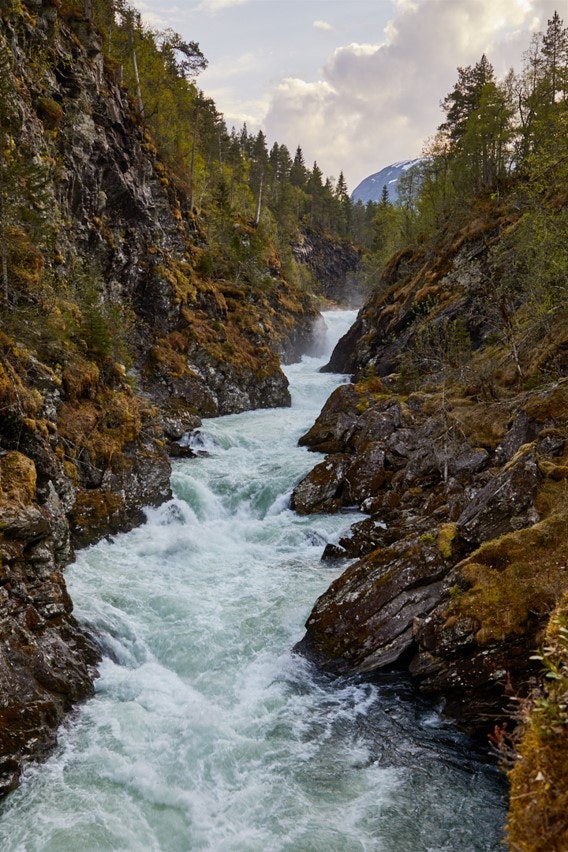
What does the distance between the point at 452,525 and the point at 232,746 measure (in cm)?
731

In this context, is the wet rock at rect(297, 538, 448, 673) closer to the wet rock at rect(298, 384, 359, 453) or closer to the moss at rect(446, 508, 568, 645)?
the moss at rect(446, 508, 568, 645)

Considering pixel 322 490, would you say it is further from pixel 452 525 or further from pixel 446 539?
pixel 446 539

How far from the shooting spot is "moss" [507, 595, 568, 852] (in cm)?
355

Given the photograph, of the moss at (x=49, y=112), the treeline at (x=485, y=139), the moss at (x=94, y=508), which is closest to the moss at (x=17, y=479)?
the moss at (x=94, y=508)

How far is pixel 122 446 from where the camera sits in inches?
793

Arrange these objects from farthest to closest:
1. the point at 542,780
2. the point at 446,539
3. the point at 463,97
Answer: the point at 463,97, the point at 446,539, the point at 542,780

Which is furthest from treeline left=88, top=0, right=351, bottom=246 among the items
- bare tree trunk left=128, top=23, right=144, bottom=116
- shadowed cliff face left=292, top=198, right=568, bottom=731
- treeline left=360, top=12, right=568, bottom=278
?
shadowed cliff face left=292, top=198, right=568, bottom=731

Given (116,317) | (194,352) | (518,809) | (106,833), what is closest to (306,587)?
(106,833)

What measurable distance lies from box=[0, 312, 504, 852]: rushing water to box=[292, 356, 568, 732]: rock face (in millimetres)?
907

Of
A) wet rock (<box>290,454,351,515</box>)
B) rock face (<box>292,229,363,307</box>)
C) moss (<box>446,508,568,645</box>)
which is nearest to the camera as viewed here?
moss (<box>446,508,568,645</box>)

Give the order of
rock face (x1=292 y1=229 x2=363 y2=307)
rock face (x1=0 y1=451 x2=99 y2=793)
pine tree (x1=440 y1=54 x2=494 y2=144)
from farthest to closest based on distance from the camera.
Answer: rock face (x1=292 y1=229 x2=363 y2=307) → pine tree (x1=440 y1=54 x2=494 y2=144) → rock face (x1=0 y1=451 x2=99 y2=793)

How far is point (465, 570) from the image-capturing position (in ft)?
35.7

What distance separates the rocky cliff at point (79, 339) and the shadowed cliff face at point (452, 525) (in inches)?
259

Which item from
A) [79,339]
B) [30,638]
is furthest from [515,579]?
[79,339]
